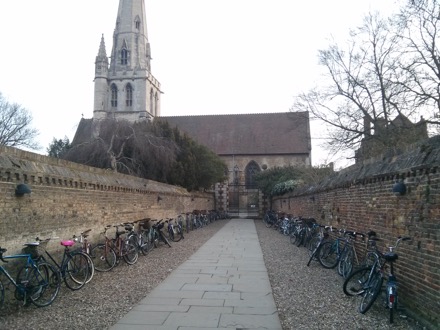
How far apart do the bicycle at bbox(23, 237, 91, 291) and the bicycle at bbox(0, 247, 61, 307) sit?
8.9 inches

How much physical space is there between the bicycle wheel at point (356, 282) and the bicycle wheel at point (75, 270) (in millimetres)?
4165

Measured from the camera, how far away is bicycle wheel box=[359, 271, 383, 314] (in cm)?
490

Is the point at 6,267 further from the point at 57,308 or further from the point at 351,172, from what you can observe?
the point at 351,172

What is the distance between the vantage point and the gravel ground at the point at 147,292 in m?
4.63

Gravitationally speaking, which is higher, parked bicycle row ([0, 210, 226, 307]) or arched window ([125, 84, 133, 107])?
arched window ([125, 84, 133, 107])

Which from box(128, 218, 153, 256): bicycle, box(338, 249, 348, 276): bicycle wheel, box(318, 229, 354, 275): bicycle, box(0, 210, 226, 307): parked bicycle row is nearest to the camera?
box(0, 210, 226, 307): parked bicycle row

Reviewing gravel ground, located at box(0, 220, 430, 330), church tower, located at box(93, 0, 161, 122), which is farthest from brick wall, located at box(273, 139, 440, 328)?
church tower, located at box(93, 0, 161, 122)

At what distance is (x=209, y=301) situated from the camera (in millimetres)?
5695

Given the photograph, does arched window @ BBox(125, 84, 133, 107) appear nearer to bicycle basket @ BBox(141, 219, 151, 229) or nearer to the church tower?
the church tower

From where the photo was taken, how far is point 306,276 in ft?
25.1

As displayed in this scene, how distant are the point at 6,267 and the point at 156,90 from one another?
5080cm

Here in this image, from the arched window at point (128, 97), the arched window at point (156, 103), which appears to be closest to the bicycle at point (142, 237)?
the arched window at point (128, 97)

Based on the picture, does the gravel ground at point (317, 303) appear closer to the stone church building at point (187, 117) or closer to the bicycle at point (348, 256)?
the bicycle at point (348, 256)

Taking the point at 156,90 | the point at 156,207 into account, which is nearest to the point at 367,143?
the point at 156,207
